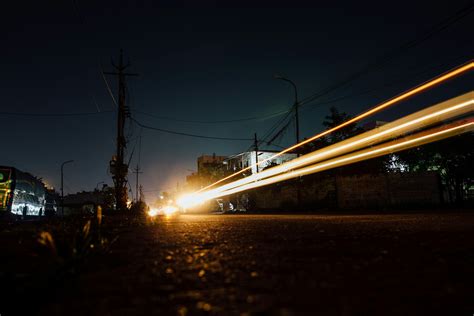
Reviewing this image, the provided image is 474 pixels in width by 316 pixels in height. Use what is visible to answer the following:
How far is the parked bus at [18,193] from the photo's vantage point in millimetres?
18172

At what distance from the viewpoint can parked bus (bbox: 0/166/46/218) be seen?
1817 centimetres

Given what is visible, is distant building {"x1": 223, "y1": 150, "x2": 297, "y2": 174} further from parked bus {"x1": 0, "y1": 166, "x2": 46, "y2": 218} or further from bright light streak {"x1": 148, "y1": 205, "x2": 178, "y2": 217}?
parked bus {"x1": 0, "y1": 166, "x2": 46, "y2": 218}

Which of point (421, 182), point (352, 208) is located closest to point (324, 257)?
point (352, 208)

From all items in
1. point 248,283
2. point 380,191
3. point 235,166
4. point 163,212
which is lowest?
point 163,212

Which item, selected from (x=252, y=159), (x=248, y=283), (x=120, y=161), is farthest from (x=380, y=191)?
(x=252, y=159)

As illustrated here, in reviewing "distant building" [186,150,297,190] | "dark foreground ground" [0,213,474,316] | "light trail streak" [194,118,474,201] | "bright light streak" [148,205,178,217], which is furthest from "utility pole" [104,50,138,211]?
"distant building" [186,150,297,190]

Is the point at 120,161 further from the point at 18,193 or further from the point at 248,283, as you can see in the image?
the point at 248,283

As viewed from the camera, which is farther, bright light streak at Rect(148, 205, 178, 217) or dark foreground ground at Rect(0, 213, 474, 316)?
bright light streak at Rect(148, 205, 178, 217)

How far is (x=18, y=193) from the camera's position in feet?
65.0

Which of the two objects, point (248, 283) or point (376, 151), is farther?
point (376, 151)

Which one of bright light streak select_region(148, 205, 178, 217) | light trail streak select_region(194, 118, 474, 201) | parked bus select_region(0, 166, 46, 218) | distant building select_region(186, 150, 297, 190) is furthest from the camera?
distant building select_region(186, 150, 297, 190)

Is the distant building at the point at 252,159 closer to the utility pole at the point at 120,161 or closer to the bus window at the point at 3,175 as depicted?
the utility pole at the point at 120,161

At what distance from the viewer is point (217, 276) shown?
6.89 ft

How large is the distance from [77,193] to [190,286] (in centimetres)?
11541
